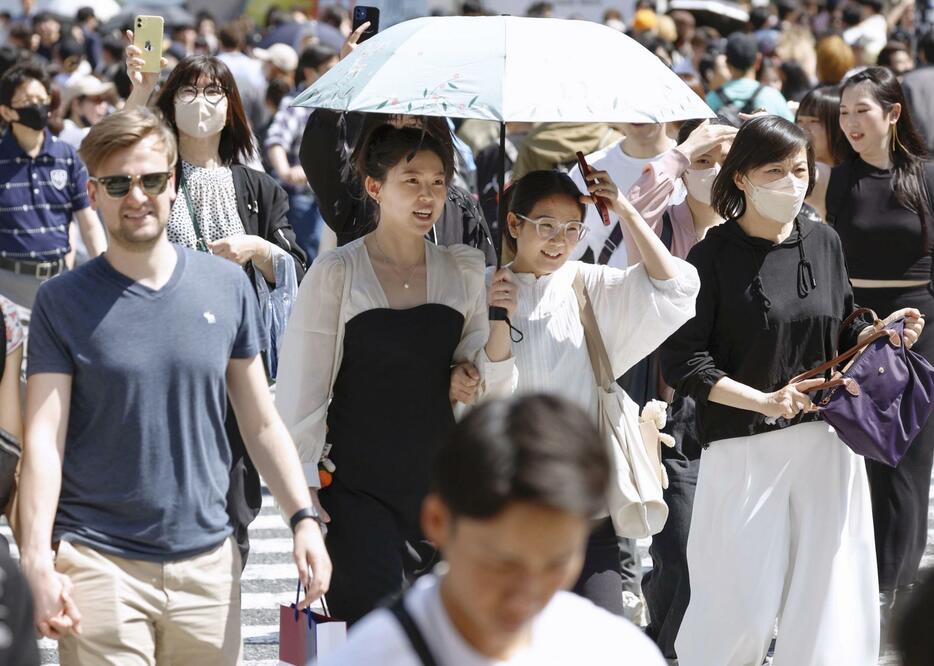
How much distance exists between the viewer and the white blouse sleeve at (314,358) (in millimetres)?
4840

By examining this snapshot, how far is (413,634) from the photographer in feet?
7.95

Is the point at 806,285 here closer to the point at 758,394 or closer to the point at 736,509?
the point at 758,394

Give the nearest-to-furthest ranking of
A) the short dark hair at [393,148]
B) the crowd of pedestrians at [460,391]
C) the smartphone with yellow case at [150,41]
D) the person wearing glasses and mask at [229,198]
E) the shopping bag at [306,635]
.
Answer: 1. the crowd of pedestrians at [460,391]
2. the shopping bag at [306,635]
3. the short dark hair at [393,148]
4. the person wearing glasses and mask at [229,198]
5. the smartphone with yellow case at [150,41]

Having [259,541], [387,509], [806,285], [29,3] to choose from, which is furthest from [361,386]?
[29,3]

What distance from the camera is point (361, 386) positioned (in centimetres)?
482

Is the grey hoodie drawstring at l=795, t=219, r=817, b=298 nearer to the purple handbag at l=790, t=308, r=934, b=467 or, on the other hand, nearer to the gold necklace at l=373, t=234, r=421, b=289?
the purple handbag at l=790, t=308, r=934, b=467

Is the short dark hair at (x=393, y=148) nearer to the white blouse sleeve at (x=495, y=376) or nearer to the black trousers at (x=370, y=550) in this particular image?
the white blouse sleeve at (x=495, y=376)

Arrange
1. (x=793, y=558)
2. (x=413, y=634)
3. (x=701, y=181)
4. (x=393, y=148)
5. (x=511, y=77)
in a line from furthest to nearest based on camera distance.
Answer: (x=701, y=181) → (x=793, y=558) → (x=393, y=148) → (x=511, y=77) → (x=413, y=634)

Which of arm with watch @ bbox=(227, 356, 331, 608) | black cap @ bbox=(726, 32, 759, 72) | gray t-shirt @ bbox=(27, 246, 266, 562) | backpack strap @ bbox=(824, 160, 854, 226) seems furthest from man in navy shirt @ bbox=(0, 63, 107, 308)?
gray t-shirt @ bbox=(27, 246, 266, 562)

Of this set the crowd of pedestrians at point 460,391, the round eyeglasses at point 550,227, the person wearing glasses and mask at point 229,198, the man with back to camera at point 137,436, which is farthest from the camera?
the person wearing glasses and mask at point 229,198

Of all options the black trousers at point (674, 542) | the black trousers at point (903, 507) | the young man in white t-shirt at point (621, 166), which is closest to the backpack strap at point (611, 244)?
the young man in white t-shirt at point (621, 166)

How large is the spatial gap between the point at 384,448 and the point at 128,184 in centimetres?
121

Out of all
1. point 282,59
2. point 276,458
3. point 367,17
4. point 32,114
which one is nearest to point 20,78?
point 32,114

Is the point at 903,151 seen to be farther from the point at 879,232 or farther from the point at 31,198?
the point at 31,198
